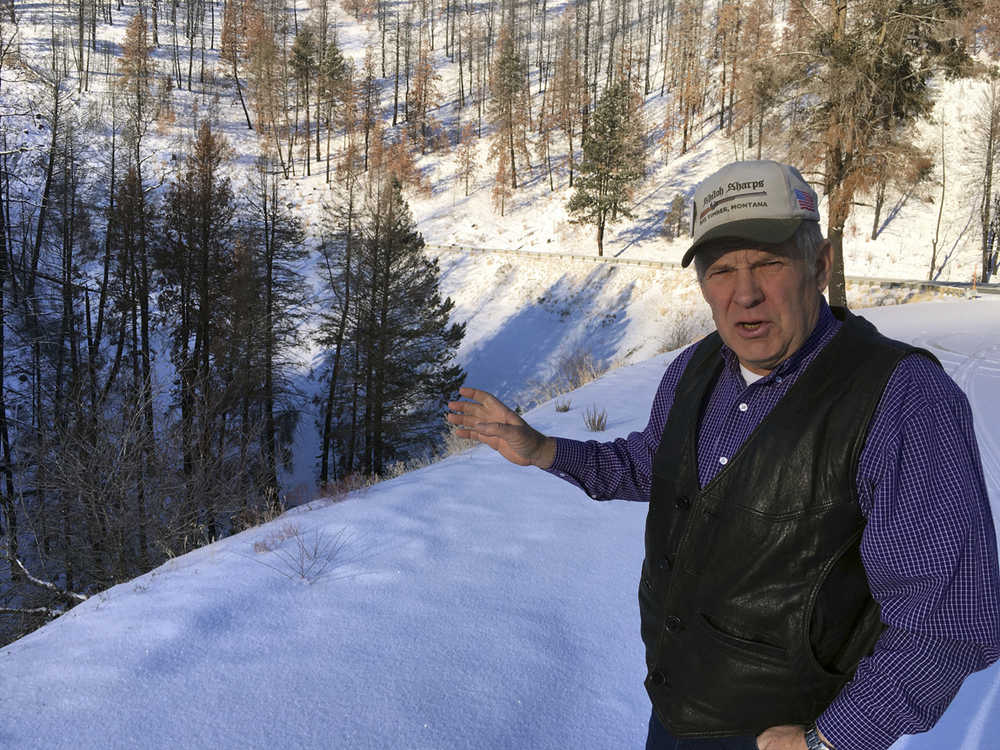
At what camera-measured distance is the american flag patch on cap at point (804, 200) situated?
4.64ft

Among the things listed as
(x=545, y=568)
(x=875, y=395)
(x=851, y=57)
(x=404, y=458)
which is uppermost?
(x=851, y=57)

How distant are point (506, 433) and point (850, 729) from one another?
3.81 feet

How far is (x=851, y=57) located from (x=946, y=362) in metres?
6.88

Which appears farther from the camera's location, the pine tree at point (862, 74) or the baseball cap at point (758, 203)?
the pine tree at point (862, 74)

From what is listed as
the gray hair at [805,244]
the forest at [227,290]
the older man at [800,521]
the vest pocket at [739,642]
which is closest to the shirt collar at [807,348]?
the older man at [800,521]

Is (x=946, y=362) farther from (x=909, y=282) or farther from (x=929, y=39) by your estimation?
(x=909, y=282)

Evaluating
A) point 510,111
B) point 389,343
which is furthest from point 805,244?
point 510,111

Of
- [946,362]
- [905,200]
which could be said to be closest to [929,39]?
[946,362]

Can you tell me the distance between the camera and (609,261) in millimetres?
28344

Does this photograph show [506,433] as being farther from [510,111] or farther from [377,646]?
[510,111]

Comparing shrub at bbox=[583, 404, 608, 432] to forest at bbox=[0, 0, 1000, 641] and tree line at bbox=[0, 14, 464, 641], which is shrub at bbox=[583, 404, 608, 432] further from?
tree line at bbox=[0, 14, 464, 641]

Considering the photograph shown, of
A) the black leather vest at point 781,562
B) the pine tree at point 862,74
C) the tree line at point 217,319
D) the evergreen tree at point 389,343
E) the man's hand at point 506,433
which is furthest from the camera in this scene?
the evergreen tree at point 389,343

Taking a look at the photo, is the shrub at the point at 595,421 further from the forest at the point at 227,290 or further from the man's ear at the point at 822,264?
the man's ear at the point at 822,264

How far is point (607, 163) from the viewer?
3203 cm
